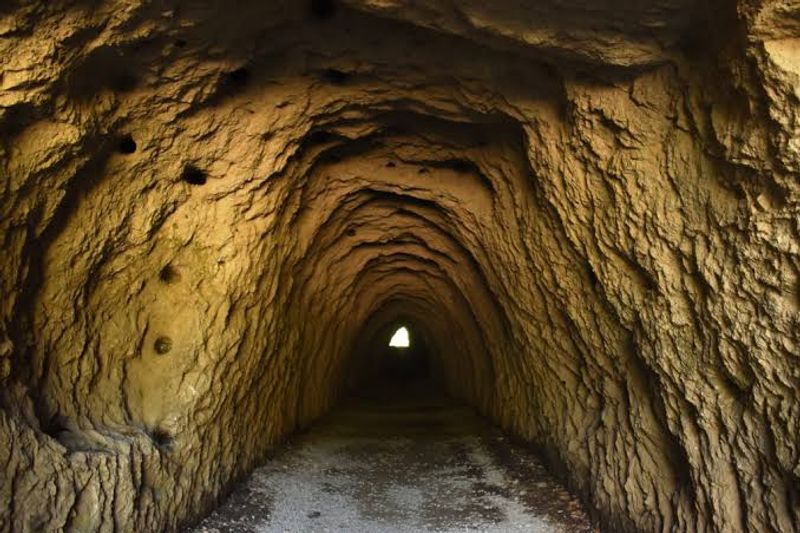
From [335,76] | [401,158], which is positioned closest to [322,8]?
[335,76]

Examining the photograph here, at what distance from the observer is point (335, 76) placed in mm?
5766

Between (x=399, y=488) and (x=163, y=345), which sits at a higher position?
(x=163, y=345)

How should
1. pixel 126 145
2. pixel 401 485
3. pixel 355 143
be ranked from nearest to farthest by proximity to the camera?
pixel 126 145 < pixel 355 143 < pixel 401 485

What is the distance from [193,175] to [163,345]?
1538 mm

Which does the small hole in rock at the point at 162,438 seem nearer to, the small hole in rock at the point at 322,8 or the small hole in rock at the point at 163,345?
the small hole in rock at the point at 163,345

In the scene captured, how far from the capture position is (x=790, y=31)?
9.88 ft

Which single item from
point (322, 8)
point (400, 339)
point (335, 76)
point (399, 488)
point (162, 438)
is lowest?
point (399, 488)

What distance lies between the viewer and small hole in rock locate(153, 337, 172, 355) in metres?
5.29

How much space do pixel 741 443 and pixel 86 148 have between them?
14.5 feet

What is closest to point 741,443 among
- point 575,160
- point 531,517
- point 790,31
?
point 790,31

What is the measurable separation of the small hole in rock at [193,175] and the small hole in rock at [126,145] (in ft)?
1.91

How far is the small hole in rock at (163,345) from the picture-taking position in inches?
208

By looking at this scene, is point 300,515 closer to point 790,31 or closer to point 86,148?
point 86,148

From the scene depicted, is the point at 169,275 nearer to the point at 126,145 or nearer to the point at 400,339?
the point at 126,145
